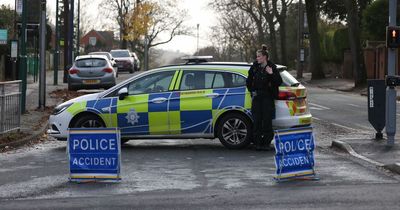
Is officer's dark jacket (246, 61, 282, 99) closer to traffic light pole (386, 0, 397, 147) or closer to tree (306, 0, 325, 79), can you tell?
traffic light pole (386, 0, 397, 147)

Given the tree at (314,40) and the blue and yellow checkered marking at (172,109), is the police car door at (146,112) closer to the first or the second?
the blue and yellow checkered marking at (172,109)

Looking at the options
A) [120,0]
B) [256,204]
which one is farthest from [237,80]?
[120,0]

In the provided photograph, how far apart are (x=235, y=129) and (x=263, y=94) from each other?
0.86 m

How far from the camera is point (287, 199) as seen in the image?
7977 millimetres

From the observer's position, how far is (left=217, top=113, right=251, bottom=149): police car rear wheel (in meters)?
12.5

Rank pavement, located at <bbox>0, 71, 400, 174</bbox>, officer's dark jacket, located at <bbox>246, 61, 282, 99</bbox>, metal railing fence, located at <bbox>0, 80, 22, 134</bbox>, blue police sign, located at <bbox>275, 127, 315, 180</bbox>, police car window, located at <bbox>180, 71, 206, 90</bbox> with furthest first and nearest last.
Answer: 1. metal railing fence, located at <bbox>0, 80, 22, 134</bbox>
2. police car window, located at <bbox>180, 71, 206, 90</bbox>
3. officer's dark jacket, located at <bbox>246, 61, 282, 99</bbox>
4. pavement, located at <bbox>0, 71, 400, 174</bbox>
5. blue police sign, located at <bbox>275, 127, 315, 180</bbox>

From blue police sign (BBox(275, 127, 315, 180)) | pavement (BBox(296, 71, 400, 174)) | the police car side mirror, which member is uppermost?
the police car side mirror

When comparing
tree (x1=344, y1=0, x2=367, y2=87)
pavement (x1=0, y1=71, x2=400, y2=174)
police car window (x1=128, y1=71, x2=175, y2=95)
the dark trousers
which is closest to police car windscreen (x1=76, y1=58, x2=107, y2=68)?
pavement (x1=0, y1=71, x2=400, y2=174)

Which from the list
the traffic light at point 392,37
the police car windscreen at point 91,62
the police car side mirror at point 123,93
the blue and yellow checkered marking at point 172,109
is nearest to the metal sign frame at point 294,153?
the blue and yellow checkered marking at point 172,109

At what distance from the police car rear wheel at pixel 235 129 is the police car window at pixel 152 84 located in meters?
1.23

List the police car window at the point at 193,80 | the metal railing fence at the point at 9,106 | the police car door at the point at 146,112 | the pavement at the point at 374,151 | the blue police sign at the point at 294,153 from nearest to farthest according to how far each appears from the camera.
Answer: the blue police sign at the point at 294,153, the pavement at the point at 374,151, the police car door at the point at 146,112, the police car window at the point at 193,80, the metal railing fence at the point at 9,106

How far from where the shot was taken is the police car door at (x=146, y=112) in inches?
501

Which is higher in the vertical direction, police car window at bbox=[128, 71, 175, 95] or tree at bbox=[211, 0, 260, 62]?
tree at bbox=[211, 0, 260, 62]

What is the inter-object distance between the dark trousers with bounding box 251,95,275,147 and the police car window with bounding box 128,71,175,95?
5.38 feet
